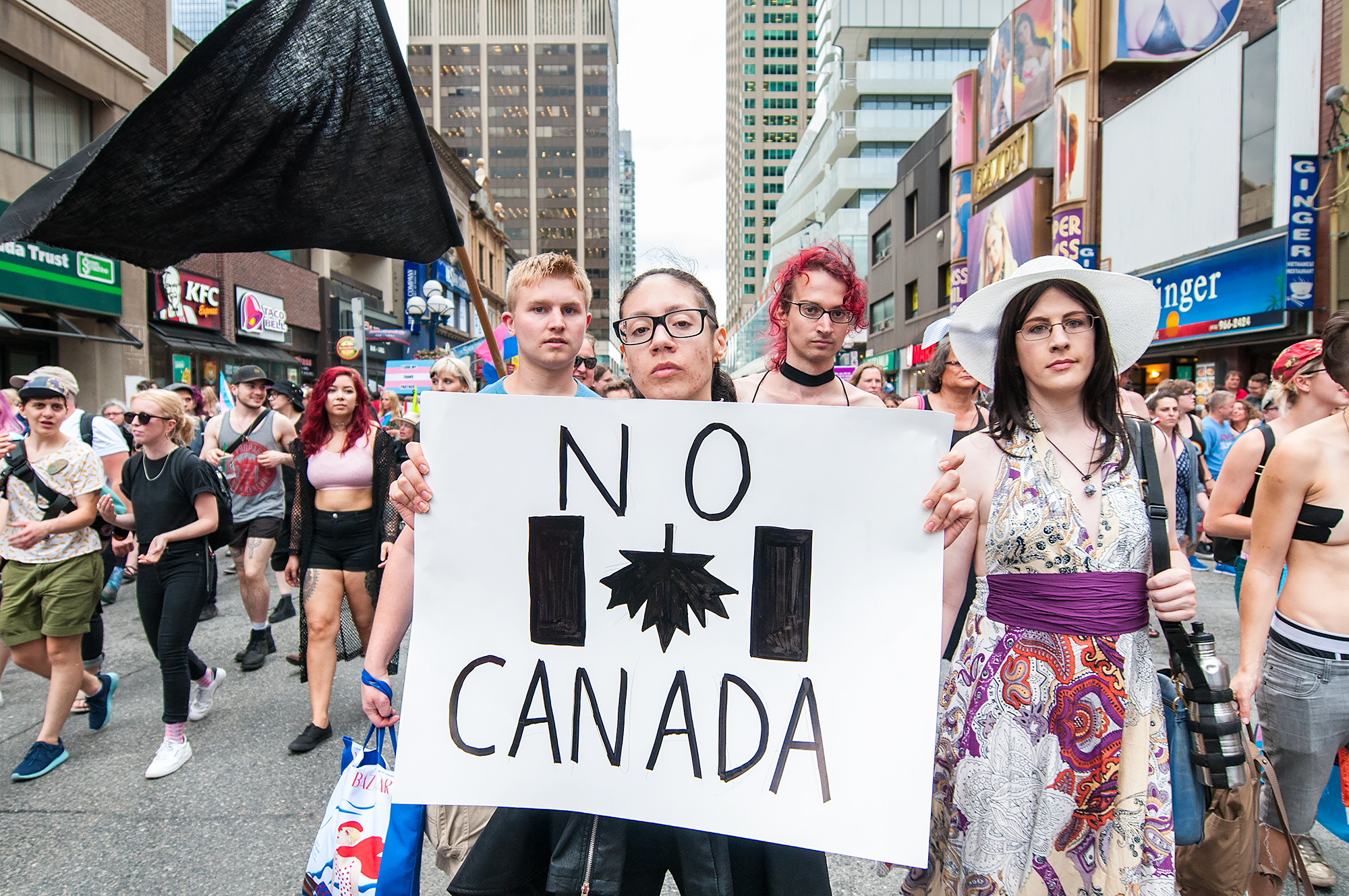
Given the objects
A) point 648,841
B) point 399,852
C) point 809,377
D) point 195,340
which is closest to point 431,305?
point 195,340

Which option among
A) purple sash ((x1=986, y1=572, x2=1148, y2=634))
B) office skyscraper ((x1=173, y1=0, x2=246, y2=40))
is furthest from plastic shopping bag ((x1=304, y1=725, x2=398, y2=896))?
office skyscraper ((x1=173, y1=0, x2=246, y2=40))

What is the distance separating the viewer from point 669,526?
1626 mm

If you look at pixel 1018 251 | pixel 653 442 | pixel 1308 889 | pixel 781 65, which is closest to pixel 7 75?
pixel 653 442

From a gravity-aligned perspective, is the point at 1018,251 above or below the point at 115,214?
above

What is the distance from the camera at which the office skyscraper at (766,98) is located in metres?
124

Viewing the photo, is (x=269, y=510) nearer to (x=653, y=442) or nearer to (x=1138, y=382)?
(x=653, y=442)

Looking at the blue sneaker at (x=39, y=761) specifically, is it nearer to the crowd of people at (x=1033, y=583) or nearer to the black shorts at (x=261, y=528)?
the crowd of people at (x=1033, y=583)

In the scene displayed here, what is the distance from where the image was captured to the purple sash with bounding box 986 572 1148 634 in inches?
67.4

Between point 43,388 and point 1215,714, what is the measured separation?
16.0 ft

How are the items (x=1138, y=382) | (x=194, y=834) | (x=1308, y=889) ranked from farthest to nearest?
(x=1138, y=382) → (x=194, y=834) → (x=1308, y=889)

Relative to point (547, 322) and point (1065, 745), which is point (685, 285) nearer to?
point (547, 322)

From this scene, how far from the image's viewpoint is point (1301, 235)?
11688 mm

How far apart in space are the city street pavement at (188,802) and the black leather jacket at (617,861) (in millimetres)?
1234

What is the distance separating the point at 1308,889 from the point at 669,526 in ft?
6.41
